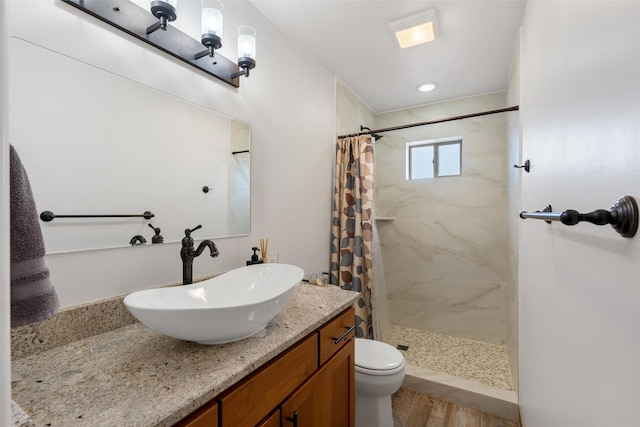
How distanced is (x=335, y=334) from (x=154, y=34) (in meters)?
1.42

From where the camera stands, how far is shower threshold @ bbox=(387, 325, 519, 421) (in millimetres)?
1901

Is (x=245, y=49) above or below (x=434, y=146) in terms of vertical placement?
above

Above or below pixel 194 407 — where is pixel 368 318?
below

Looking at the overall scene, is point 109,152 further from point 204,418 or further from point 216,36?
point 204,418

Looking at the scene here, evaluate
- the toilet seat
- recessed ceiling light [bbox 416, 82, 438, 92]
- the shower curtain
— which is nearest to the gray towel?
the toilet seat

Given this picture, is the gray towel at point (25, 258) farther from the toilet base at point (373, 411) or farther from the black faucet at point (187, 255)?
the toilet base at point (373, 411)

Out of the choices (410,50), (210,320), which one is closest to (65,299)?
(210,320)

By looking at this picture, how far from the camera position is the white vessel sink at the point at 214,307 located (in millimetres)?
725

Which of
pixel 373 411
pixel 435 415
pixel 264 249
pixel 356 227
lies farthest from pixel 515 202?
pixel 264 249

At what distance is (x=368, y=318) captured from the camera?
2314mm

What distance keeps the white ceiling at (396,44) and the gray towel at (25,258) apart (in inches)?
63.4

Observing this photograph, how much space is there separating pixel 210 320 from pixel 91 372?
1.06ft

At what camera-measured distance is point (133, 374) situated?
2.35 feet

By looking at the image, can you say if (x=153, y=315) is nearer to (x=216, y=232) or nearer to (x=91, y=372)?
(x=91, y=372)
